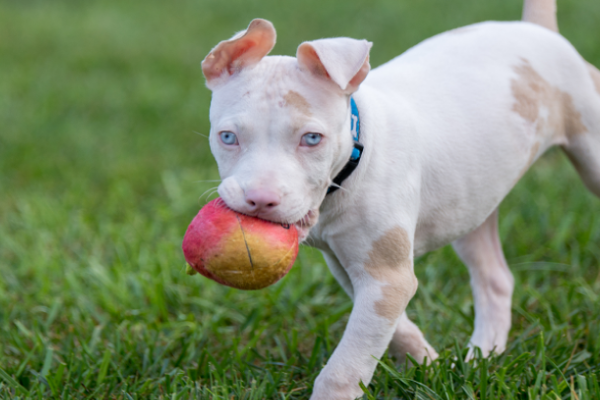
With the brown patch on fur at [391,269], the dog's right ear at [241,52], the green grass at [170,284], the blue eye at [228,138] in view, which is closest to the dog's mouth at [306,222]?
the brown patch on fur at [391,269]

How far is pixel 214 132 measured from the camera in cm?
228

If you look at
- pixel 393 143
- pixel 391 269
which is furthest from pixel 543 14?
pixel 391 269

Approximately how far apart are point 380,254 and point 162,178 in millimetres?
3478

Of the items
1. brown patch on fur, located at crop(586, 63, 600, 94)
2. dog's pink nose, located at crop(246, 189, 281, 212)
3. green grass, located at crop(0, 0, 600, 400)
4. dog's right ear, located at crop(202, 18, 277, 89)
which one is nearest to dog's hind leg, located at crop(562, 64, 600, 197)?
brown patch on fur, located at crop(586, 63, 600, 94)

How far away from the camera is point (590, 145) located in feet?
10.2

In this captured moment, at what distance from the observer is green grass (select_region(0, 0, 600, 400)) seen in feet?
9.28

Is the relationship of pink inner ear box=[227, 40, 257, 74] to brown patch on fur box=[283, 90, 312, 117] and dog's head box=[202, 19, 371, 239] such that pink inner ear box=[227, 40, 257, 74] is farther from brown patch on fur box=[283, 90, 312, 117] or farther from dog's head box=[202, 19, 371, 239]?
brown patch on fur box=[283, 90, 312, 117]

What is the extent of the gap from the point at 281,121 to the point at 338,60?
0.92 feet

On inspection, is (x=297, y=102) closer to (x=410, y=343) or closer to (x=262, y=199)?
(x=262, y=199)

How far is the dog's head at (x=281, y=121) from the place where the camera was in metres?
2.12

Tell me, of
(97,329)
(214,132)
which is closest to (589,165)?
(214,132)

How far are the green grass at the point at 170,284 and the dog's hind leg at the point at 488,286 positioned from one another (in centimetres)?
13

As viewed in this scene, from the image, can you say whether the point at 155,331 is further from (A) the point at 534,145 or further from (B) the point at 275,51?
(B) the point at 275,51

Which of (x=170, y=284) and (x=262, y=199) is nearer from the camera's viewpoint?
(x=262, y=199)
